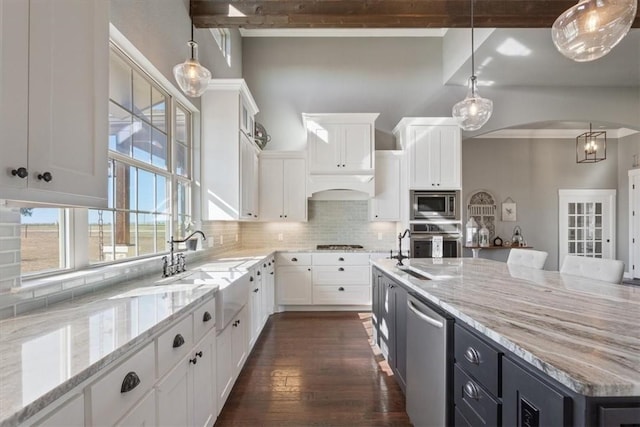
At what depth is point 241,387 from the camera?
2.34 metres

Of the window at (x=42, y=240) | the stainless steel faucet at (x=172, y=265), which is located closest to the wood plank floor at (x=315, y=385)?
the stainless steel faucet at (x=172, y=265)

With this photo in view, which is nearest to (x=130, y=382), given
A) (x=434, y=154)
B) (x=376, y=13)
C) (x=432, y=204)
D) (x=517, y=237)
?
(x=376, y=13)

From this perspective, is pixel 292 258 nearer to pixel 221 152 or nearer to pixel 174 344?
pixel 221 152

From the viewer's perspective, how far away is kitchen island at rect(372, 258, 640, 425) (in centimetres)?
74

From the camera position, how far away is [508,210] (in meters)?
6.09

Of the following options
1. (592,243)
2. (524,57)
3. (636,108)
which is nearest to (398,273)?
(524,57)

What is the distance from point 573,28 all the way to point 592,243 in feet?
21.8

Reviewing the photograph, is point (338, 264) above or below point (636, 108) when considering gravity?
below

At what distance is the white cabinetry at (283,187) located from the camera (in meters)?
4.45

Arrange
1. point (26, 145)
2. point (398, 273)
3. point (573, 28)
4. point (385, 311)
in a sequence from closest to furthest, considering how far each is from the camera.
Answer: point (26, 145), point (573, 28), point (398, 273), point (385, 311)

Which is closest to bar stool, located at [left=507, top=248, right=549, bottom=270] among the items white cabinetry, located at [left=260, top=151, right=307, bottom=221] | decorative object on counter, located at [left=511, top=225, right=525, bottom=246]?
white cabinetry, located at [left=260, top=151, right=307, bottom=221]

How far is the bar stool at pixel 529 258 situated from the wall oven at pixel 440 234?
1.32 meters

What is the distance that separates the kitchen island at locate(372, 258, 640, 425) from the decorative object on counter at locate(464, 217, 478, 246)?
159 inches

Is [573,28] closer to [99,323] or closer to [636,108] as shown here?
[99,323]
